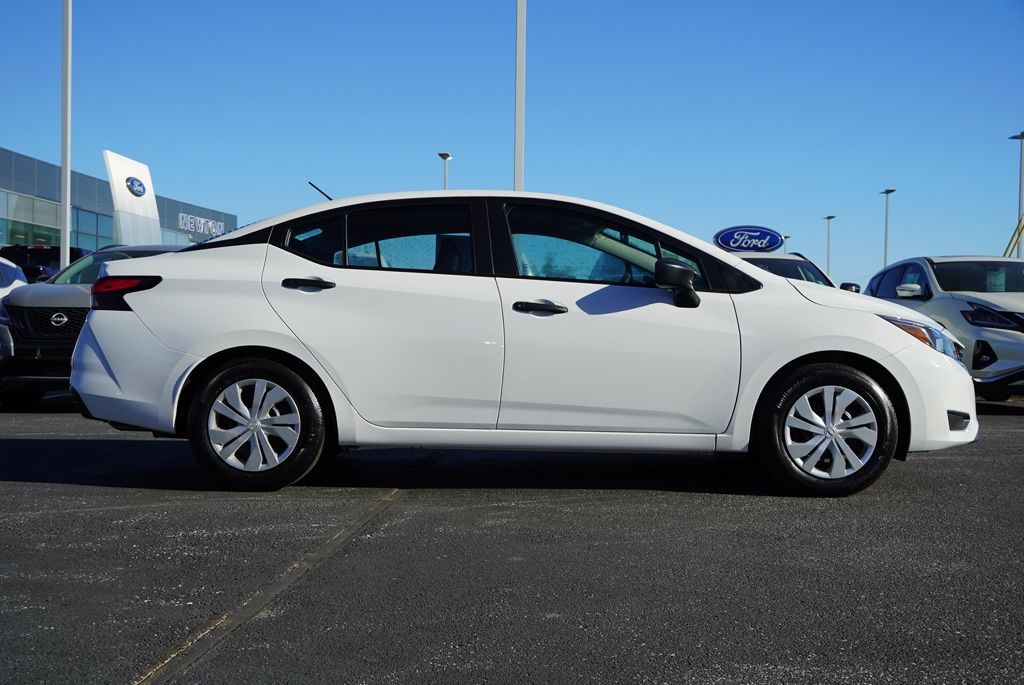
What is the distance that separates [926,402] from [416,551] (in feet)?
9.89

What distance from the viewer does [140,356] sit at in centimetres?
607

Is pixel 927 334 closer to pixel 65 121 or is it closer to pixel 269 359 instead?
pixel 269 359

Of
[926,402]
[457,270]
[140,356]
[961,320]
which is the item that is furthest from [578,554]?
[961,320]

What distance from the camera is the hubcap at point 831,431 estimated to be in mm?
5914

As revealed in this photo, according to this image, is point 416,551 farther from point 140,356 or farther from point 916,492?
point 916,492

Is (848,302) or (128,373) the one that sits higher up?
(848,302)

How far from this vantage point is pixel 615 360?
19.4 feet

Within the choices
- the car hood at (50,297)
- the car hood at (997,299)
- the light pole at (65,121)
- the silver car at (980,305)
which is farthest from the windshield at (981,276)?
the light pole at (65,121)

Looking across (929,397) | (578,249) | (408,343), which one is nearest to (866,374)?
(929,397)

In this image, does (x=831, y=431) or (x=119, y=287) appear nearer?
(x=831, y=431)

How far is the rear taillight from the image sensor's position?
611 centimetres

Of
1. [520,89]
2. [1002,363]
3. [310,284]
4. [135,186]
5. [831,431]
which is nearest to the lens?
[831,431]

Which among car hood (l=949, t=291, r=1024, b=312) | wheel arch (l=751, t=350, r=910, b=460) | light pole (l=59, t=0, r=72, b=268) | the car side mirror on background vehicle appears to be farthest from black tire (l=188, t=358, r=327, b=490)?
light pole (l=59, t=0, r=72, b=268)

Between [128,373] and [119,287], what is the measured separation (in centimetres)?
49
